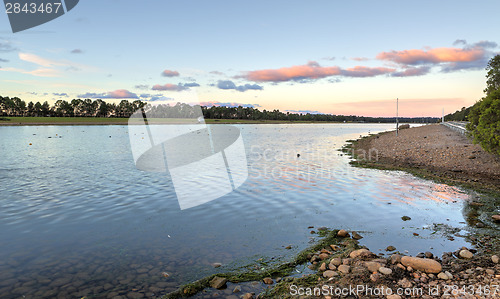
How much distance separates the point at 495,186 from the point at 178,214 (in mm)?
20279

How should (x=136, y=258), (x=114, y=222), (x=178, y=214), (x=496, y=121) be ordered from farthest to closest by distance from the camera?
(x=496, y=121) → (x=178, y=214) → (x=114, y=222) → (x=136, y=258)

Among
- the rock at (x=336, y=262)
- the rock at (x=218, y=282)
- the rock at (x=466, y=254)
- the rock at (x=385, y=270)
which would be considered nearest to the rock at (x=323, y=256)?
the rock at (x=336, y=262)

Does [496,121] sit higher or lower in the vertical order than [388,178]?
higher

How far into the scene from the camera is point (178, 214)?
1459 cm

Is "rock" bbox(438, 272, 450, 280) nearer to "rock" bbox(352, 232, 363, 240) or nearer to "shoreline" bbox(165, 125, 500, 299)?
"shoreline" bbox(165, 125, 500, 299)

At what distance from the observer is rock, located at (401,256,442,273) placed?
7.62 metres

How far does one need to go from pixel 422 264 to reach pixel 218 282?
18.0 ft

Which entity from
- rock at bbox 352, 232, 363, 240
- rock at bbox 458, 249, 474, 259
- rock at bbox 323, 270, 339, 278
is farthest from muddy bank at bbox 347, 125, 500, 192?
rock at bbox 323, 270, 339, 278

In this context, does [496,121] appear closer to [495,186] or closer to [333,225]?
[495,186]

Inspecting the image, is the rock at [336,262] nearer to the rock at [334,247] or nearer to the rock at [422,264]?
the rock at [334,247]

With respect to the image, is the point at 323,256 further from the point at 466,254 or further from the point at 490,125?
the point at 490,125

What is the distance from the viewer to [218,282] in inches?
310

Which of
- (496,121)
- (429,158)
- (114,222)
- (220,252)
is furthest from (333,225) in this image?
(429,158)

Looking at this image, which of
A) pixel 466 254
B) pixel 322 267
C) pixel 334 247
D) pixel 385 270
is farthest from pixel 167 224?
pixel 466 254
